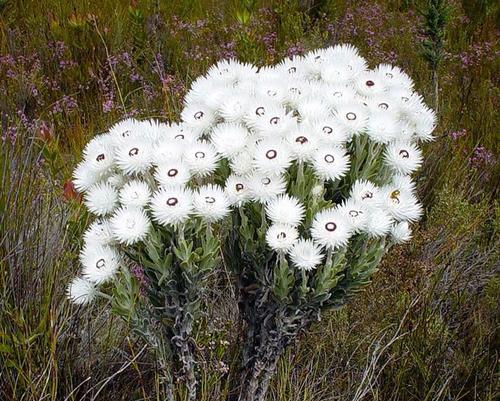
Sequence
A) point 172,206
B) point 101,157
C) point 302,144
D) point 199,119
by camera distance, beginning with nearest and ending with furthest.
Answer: point 172,206
point 302,144
point 101,157
point 199,119

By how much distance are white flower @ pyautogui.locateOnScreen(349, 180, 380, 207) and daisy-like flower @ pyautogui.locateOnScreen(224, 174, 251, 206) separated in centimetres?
32

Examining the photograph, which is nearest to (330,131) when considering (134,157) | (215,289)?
(134,157)

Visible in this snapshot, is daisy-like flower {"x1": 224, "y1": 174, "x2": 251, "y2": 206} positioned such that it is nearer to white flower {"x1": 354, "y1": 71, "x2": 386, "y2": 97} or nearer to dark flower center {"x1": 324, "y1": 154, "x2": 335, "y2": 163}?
dark flower center {"x1": 324, "y1": 154, "x2": 335, "y2": 163}

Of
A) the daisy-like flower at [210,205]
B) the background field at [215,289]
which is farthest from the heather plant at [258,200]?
the background field at [215,289]

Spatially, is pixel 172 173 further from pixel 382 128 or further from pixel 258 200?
pixel 382 128

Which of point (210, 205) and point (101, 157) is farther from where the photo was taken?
point (101, 157)

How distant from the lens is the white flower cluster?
5.85ft

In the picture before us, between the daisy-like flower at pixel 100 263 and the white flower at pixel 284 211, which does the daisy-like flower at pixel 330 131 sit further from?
the daisy-like flower at pixel 100 263

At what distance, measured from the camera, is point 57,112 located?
4.43 meters

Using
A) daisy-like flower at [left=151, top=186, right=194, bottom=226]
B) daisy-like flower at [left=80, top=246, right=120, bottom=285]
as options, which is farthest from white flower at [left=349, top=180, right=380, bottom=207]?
daisy-like flower at [left=80, top=246, right=120, bottom=285]

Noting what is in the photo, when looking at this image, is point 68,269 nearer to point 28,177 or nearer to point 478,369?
point 28,177

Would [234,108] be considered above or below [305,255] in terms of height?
above

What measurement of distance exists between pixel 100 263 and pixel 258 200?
48 centimetres

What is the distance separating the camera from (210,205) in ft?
5.80
